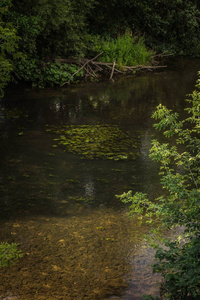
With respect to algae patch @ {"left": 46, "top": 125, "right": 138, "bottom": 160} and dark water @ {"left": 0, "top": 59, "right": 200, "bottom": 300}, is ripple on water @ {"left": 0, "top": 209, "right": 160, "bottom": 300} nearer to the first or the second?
dark water @ {"left": 0, "top": 59, "right": 200, "bottom": 300}

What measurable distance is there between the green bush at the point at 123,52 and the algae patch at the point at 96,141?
8.27 metres

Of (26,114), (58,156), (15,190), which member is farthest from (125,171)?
(26,114)

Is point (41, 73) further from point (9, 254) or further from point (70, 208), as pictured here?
point (9, 254)

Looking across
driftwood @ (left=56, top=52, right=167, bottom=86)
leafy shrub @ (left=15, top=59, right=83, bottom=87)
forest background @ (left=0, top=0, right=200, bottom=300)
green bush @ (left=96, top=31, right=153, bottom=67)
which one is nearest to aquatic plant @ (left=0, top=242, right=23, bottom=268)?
forest background @ (left=0, top=0, right=200, bottom=300)

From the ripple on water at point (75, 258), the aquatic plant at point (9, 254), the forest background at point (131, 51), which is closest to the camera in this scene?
the forest background at point (131, 51)

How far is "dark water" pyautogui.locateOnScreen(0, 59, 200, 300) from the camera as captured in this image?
195 inches

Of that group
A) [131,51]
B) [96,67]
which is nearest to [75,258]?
[96,67]

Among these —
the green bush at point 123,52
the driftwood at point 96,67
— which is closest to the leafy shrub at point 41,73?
the driftwood at point 96,67

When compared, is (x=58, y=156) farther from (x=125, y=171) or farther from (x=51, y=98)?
(x=51, y=98)

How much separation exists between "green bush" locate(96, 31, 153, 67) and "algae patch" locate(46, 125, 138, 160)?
27.1 feet

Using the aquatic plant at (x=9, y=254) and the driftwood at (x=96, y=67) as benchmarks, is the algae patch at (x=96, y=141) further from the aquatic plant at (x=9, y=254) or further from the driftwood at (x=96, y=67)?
the driftwood at (x=96, y=67)

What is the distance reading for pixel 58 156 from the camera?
356 inches

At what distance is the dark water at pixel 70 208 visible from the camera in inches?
195

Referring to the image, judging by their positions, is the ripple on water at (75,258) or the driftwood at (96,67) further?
the driftwood at (96,67)
